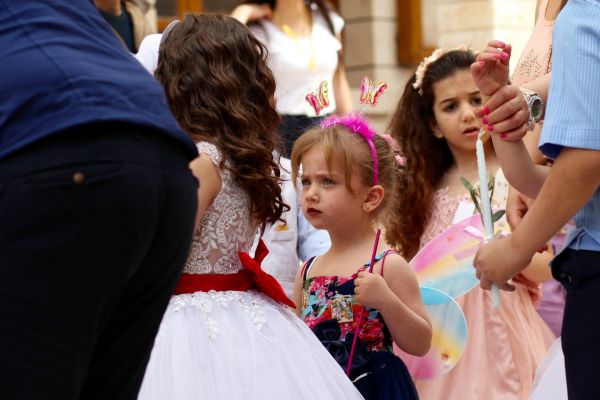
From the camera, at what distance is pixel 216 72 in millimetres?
3361

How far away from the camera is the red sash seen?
3.29 meters

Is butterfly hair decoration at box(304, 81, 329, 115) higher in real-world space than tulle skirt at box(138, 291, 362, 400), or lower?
higher

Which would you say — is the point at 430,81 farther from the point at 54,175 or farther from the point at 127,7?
the point at 54,175

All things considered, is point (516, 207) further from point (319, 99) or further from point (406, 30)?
point (406, 30)

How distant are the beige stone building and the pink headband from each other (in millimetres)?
5743

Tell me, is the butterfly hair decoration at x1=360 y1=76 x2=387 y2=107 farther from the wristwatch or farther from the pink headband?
the wristwatch

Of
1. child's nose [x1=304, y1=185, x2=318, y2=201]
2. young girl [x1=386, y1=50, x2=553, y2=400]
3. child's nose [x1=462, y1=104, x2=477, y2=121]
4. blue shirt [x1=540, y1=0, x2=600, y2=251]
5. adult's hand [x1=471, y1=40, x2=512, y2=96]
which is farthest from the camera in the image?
child's nose [x1=462, y1=104, x2=477, y2=121]

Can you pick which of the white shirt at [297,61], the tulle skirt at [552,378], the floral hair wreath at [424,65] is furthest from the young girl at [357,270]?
the white shirt at [297,61]

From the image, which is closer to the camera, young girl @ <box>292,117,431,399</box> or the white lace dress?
the white lace dress

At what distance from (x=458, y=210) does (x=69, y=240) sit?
118 inches

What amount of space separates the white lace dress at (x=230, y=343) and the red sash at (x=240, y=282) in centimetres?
2

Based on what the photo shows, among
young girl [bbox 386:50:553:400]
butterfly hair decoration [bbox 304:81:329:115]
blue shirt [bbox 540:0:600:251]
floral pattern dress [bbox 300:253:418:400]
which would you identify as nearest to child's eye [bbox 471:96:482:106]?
young girl [bbox 386:50:553:400]

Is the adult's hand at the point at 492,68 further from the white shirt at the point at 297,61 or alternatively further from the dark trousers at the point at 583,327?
the white shirt at the point at 297,61

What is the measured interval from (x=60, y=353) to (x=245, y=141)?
1.54 meters
